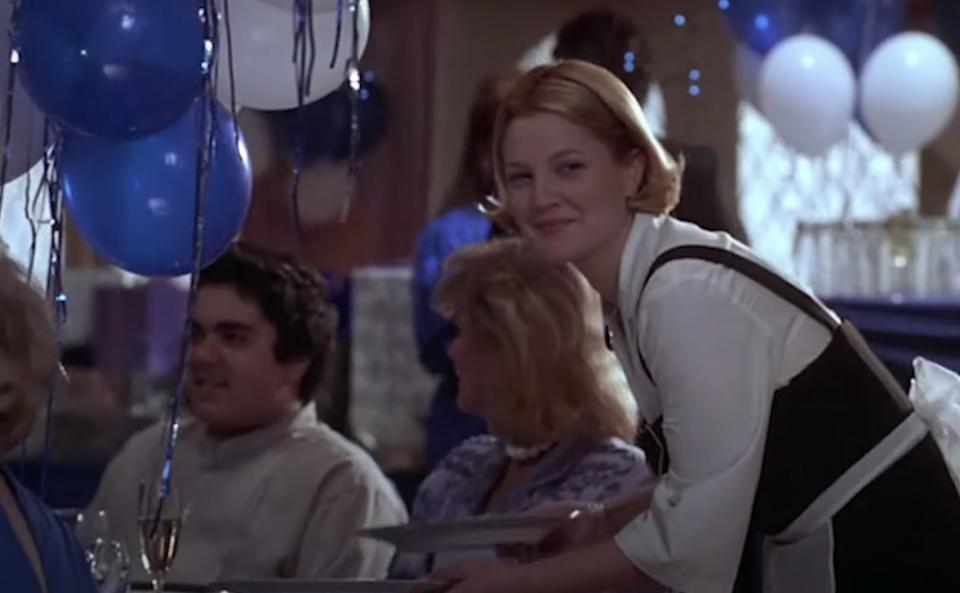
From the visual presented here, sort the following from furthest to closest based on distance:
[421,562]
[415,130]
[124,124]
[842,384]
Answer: [415,130] → [421,562] → [124,124] → [842,384]

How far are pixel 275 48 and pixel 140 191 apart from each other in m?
0.28

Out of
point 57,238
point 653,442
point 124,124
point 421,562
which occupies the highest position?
point 124,124

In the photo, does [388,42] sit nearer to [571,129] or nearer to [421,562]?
[421,562]

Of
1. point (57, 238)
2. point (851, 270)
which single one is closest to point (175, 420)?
point (57, 238)

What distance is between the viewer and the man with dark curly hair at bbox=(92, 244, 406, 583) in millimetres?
2865

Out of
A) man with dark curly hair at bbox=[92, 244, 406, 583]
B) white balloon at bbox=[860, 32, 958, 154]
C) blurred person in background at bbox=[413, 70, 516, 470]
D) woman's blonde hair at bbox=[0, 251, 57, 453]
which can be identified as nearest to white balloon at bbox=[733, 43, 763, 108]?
white balloon at bbox=[860, 32, 958, 154]

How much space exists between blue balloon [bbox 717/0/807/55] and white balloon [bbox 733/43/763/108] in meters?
0.03

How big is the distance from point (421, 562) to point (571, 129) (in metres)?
0.96

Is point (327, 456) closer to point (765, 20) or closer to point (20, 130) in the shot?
point (20, 130)

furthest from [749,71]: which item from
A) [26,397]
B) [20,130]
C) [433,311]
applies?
[26,397]

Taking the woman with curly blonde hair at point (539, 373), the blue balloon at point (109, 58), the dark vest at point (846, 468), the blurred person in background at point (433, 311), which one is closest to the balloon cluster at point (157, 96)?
the blue balloon at point (109, 58)

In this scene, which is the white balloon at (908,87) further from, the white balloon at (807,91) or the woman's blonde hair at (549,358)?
the woman's blonde hair at (549,358)

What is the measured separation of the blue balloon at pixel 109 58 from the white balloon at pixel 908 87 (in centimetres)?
321

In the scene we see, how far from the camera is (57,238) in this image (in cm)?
215
